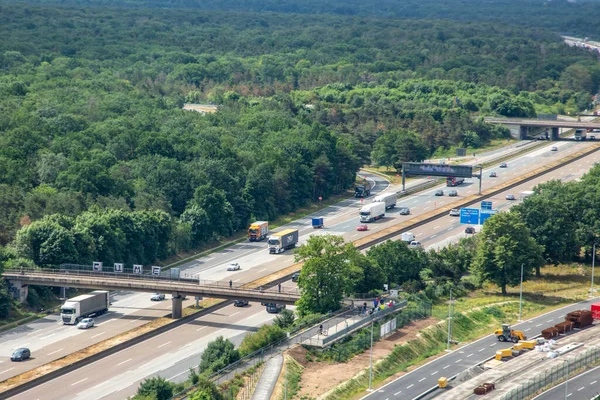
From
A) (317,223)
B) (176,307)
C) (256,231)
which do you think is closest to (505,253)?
(176,307)

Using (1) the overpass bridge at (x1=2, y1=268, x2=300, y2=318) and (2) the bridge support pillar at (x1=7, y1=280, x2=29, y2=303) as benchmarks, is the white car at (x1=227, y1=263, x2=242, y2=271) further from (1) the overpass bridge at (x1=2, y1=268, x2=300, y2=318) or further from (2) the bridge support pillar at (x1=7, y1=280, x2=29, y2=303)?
(2) the bridge support pillar at (x1=7, y1=280, x2=29, y2=303)

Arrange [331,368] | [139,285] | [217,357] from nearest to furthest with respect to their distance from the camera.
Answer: [217,357], [331,368], [139,285]

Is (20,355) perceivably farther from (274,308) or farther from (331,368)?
(274,308)

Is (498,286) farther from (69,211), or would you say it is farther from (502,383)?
(69,211)

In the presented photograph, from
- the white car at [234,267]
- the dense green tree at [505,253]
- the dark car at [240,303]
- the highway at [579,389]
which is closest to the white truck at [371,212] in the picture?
the white car at [234,267]

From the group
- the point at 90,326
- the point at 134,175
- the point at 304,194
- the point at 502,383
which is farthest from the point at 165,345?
the point at 304,194

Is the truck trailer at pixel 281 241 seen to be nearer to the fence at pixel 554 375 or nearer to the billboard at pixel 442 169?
the billboard at pixel 442 169
